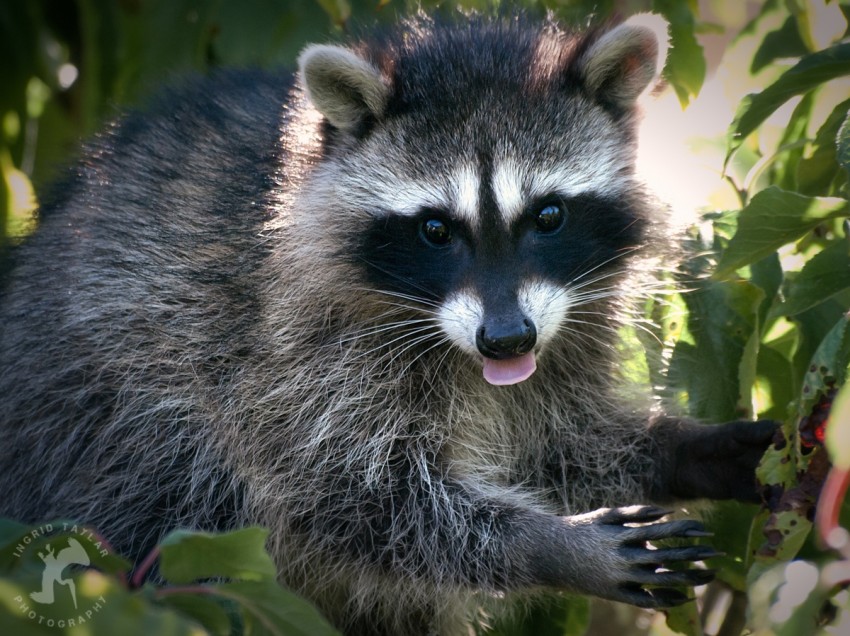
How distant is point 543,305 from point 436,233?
357 mm

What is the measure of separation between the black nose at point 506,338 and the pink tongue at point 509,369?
0.12 m

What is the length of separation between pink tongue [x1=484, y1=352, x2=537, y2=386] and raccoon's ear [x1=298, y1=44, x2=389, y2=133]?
0.80m

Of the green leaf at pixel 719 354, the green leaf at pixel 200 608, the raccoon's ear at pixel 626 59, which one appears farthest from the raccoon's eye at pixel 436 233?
the green leaf at pixel 200 608

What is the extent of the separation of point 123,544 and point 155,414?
40 centimetres

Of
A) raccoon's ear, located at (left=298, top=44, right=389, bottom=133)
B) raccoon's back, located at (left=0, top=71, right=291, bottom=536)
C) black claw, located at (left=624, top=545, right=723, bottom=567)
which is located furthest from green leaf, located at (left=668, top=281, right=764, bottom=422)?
raccoon's back, located at (left=0, top=71, right=291, bottom=536)

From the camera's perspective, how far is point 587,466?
357 centimetres

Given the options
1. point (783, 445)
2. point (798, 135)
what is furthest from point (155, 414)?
point (798, 135)

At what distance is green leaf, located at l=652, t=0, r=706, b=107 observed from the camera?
3326 mm

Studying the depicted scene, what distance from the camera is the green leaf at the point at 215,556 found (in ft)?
5.96

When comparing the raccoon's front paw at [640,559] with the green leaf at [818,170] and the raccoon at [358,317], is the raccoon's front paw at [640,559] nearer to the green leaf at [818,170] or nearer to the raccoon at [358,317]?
the raccoon at [358,317]

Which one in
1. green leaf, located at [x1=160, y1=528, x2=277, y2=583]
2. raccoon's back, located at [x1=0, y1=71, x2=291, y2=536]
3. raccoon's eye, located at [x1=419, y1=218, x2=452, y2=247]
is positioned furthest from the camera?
raccoon's back, located at [x1=0, y1=71, x2=291, y2=536]

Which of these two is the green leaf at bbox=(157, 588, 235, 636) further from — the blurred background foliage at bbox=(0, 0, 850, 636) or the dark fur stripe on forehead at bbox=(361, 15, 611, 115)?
the dark fur stripe on forehead at bbox=(361, 15, 611, 115)

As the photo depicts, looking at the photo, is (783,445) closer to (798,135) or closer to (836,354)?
(836,354)

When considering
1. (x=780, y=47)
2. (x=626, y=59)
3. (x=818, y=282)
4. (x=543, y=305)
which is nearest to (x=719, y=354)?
(x=543, y=305)
